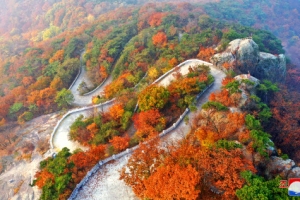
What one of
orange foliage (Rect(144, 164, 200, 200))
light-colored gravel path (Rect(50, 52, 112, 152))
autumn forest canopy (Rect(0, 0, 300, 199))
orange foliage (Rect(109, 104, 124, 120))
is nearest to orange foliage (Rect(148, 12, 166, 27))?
autumn forest canopy (Rect(0, 0, 300, 199))

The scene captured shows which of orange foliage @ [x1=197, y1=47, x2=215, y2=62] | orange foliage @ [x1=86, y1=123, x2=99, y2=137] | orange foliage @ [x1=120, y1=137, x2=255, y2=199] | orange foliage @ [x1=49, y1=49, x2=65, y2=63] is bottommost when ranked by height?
orange foliage @ [x1=49, y1=49, x2=65, y2=63]

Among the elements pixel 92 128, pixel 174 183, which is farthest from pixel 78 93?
pixel 174 183

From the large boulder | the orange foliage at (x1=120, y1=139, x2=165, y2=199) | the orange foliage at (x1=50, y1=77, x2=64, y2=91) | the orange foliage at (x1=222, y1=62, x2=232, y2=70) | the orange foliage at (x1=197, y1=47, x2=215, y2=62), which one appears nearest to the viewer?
the large boulder

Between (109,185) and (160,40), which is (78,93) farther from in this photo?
(109,185)

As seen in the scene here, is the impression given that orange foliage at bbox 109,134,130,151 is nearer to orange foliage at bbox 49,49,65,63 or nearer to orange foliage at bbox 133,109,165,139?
orange foliage at bbox 133,109,165,139

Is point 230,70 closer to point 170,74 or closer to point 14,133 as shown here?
point 170,74
